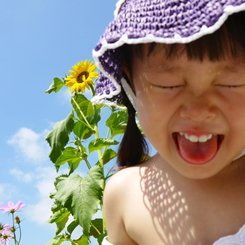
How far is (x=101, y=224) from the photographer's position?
1.68 metres

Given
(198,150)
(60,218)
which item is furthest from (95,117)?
(198,150)

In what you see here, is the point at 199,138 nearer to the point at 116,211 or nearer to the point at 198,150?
the point at 198,150

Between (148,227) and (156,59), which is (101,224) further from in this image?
(156,59)

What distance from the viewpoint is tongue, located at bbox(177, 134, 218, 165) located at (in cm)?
77

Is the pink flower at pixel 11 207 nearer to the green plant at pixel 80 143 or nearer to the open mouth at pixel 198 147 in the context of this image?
the green plant at pixel 80 143

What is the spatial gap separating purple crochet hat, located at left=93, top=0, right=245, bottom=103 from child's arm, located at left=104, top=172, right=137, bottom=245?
0.37 meters

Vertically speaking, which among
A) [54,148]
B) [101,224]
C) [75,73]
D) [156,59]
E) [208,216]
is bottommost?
[208,216]

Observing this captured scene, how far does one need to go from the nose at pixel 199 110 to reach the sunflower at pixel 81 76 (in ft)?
3.25

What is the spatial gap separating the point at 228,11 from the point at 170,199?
1.51 ft

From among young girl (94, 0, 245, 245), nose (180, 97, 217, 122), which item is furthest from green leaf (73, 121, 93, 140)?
nose (180, 97, 217, 122)

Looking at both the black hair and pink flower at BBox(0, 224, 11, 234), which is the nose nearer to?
the black hair

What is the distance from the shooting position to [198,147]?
781 mm

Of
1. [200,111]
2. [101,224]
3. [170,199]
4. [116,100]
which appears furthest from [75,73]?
[200,111]

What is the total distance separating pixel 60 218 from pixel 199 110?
1224 millimetres
